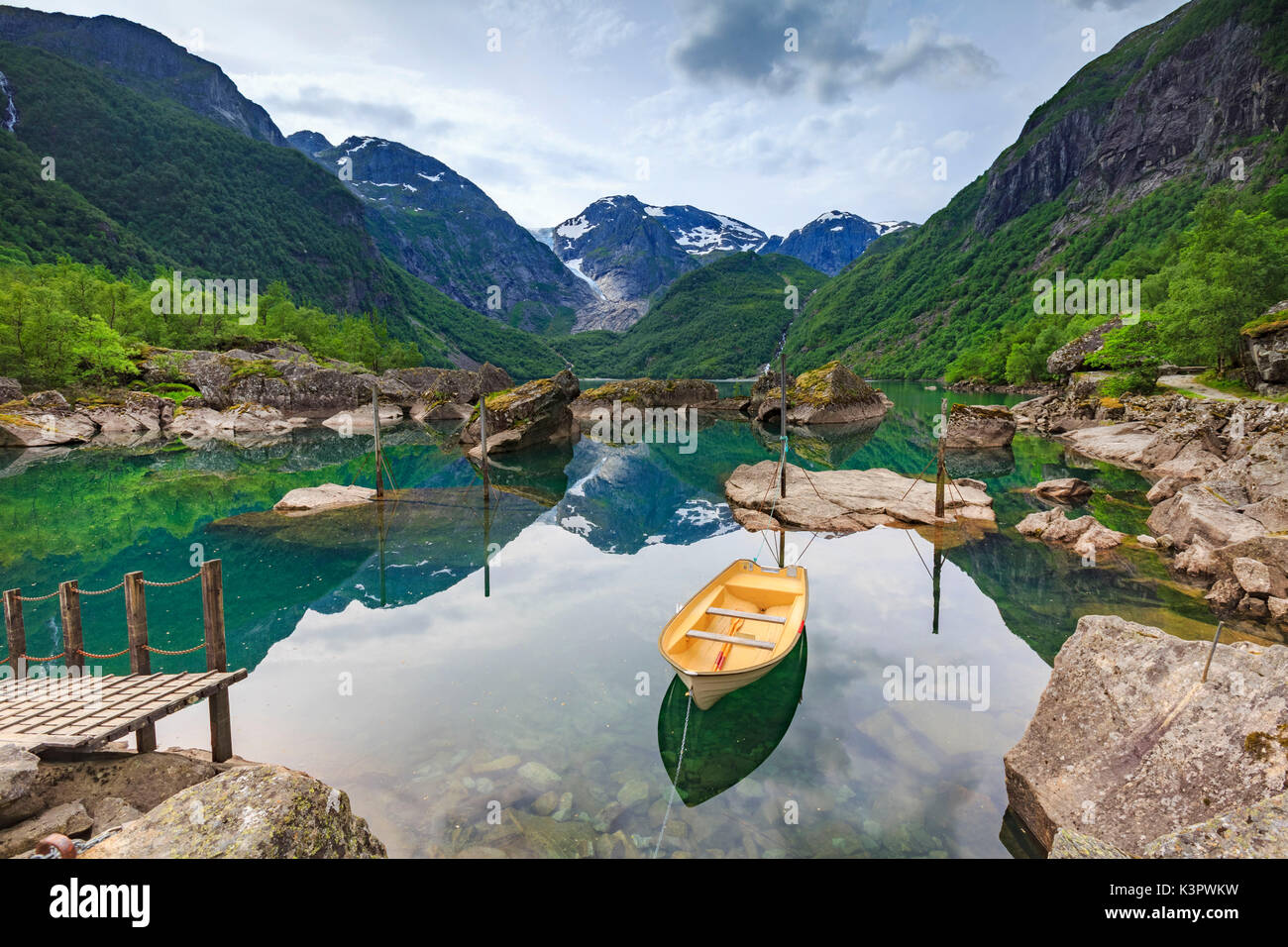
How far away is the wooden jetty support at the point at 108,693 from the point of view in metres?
6.96

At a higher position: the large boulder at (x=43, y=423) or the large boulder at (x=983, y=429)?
the large boulder at (x=43, y=423)

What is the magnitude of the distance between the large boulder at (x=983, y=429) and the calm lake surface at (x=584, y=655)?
500 inches

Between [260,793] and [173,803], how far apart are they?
27.0 inches

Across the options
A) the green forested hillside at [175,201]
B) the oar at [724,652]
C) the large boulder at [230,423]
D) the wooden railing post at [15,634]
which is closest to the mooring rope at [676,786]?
the oar at [724,652]

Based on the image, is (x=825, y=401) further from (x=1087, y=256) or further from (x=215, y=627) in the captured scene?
(x=1087, y=256)

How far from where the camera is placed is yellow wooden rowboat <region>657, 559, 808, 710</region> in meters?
9.13

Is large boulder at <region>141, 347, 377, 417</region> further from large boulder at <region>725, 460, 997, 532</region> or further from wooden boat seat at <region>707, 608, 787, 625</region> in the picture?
wooden boat seat at <region>707, 608, 787, 625</region>

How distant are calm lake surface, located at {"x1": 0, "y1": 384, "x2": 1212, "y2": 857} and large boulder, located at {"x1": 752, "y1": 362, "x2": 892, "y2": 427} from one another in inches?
1178

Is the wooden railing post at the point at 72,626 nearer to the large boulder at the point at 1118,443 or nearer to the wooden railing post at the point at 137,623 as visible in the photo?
the wooden railing post at the point at 137,623

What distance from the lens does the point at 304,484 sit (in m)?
31.2

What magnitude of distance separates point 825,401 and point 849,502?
3462 centimetres

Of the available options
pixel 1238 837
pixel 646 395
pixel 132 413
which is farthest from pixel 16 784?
pixel 646 395

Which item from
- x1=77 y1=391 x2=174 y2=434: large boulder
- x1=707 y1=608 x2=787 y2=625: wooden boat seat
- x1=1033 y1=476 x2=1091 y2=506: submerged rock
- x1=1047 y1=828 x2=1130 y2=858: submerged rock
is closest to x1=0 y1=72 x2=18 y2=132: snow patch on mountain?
x1=77 y1=391 x2=174 y2=434: large boulder
